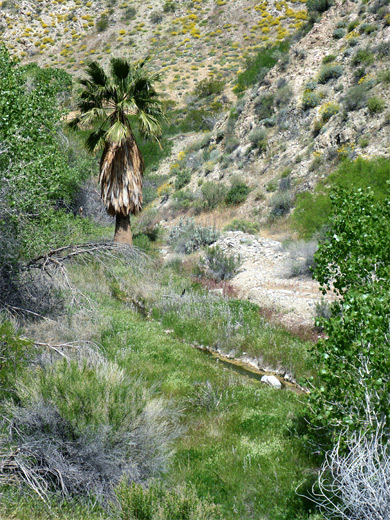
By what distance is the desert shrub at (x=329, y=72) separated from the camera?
78.1 ft

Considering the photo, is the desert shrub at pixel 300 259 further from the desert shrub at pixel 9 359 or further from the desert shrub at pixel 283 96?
the desert shrub at pixel 283 96

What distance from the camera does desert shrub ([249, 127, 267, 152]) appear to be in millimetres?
25062

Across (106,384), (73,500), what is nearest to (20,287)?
(106,384)

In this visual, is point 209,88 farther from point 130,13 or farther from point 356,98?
point 130,13

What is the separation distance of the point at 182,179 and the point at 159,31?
35258mm

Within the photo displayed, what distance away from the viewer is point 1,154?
24.0 ft

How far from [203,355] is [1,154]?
597cm

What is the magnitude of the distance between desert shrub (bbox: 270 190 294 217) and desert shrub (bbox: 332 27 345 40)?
11.5 meters

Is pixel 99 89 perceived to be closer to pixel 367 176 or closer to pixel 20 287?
pixel 20 287

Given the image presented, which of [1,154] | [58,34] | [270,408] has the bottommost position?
[270,408]

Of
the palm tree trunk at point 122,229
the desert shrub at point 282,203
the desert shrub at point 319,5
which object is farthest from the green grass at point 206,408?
the desert shrub at point 319,5

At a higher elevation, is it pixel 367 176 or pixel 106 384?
pixel 106 384

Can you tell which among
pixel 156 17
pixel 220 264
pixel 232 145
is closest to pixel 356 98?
pixel 232 145

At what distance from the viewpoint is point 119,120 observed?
1476 cm
